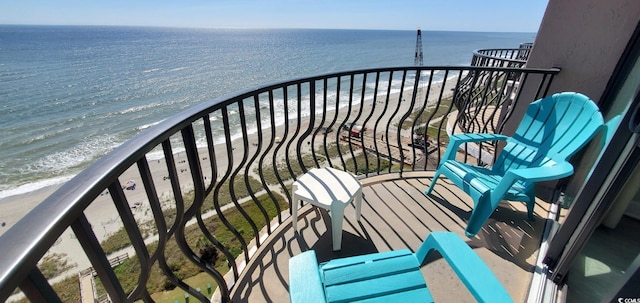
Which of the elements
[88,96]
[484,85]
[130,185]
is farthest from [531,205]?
[88,96]

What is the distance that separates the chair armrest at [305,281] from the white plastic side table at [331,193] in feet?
2.17

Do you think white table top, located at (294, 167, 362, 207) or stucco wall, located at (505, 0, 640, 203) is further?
stucco wall, located at (505, 0, 640, 203)

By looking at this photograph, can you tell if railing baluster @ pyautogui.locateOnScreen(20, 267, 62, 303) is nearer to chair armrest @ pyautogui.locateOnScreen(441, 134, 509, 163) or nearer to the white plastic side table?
the white plastic side table

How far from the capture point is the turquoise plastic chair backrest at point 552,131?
75.3 inches

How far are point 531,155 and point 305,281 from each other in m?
2.20

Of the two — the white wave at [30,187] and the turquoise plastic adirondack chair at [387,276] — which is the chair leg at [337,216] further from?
the white wave at [30,187]

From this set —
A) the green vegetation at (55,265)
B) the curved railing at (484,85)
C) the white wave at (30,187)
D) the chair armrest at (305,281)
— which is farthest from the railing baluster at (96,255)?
the white wave at (30,187)

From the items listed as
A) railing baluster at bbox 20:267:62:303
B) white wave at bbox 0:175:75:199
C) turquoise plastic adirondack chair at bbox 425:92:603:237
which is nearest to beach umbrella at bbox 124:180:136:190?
white wave at bbox 0:175:75:199

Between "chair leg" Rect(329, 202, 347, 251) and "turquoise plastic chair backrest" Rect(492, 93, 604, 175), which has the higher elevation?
"turquoise plastic chair backrest" Rect(492, 93, 604, 175)

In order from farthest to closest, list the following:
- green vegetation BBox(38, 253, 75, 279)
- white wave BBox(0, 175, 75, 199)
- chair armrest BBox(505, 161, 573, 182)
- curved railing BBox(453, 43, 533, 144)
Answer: white wave BBox(0, 175, 75, 199) → green vegetation BBox(38, 253, 75, 279) → curved railing BBox(453, 43, 533, 144) → chair armrest BBox(505, 161, 573, 182)

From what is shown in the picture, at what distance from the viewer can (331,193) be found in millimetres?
1896

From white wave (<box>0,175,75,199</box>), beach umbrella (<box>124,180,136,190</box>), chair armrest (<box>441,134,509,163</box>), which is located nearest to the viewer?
chair armrest (<box>441,134,509,163</box>)

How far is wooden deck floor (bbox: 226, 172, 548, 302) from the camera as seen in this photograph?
65.8 inches

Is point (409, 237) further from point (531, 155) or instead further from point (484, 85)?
point (484, 85)
